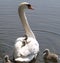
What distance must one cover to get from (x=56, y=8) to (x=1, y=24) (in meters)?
3.67

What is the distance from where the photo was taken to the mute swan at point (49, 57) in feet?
35.7

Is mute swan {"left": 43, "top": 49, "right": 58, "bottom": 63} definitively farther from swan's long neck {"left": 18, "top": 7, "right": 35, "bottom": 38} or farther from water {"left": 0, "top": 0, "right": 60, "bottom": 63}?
swan's long neck {"left": 18, "top": 7, "right": 35, "bottom": 38}

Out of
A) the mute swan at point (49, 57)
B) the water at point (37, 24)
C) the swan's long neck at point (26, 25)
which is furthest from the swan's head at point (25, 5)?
the mute swan at point (49, 57)

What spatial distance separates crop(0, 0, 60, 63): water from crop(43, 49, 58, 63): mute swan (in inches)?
8.5

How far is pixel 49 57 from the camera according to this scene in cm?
1116

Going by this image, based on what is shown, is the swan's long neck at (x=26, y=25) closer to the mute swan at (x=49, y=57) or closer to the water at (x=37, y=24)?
the water at (x=37, y=24)

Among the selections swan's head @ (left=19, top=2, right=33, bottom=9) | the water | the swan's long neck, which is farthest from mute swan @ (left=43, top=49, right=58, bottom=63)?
swan's head @ (left=19, top=2, right=33, bottom=9)

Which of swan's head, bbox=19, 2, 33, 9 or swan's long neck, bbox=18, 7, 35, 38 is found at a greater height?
swan's head, bbox=19, 2, 33, 9

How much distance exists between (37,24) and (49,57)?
386 cm

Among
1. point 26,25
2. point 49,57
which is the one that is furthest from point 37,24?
point 49,57

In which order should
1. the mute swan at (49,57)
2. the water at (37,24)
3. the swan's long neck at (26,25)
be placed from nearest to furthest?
the mute swan at (49,57), the water at (37,24), the swan's long neck at (26,25)

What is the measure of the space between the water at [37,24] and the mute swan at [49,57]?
8.5 inches

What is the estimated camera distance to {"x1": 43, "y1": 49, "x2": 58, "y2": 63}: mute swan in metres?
10.9

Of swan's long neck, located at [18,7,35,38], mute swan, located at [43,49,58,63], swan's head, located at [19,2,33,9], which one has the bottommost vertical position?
mute swan, located at [43,49,58,63]
